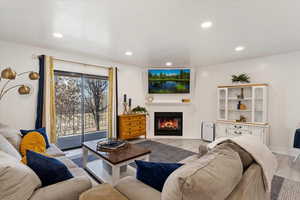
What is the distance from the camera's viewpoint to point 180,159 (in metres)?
3.23

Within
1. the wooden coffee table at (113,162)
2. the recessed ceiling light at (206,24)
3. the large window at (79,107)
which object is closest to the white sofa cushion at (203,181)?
the wooden coffee table at (113,162)

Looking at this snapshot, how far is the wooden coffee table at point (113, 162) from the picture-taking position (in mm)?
1952

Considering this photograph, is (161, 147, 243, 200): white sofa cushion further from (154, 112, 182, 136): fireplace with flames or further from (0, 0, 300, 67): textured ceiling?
(154, 112, 182, 136): fireplace with flames

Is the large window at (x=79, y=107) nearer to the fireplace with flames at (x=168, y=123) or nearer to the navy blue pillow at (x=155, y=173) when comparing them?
the fireplace with flames at (x=168, y=123)

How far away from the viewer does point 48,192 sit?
1076 mm

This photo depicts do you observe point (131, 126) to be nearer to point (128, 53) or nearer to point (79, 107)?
point (79, 107)

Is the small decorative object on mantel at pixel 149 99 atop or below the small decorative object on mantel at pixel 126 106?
atop

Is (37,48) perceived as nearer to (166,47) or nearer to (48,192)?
(166,47)

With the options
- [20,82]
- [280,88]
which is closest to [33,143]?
[20,82]

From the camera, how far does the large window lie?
12.4ft

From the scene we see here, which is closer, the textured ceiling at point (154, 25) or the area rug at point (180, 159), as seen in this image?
the textured ceiling at point (154, 25)

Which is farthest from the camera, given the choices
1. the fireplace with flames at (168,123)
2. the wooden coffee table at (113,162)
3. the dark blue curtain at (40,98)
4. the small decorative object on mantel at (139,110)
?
the fireplace with flames at (168,123)

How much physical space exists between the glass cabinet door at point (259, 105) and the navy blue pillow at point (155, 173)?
12.6ft

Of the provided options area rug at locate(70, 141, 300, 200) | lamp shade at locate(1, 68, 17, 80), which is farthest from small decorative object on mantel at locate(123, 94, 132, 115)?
lamp shade at locate(1, 68, 17, 80)
